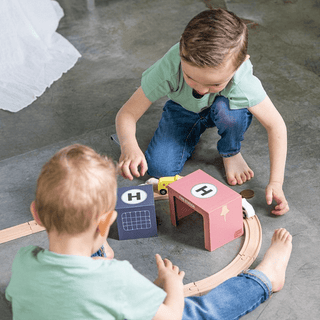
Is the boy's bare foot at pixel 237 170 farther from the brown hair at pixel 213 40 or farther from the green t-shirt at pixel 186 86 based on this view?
the brown hair at pixel 213 40

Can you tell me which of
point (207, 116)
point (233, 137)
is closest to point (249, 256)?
point (233, 137)

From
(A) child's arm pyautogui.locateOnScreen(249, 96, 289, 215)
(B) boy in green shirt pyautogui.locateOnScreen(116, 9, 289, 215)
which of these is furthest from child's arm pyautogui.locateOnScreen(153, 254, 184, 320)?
(A) child's arm pyautogui.locateOnScreen(249, 96, 289, 215)

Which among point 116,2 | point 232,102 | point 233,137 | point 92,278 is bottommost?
point 116,2

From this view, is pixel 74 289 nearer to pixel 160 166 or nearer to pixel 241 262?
pixel 241 262

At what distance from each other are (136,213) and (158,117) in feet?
2.26

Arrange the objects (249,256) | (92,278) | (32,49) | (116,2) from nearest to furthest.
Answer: (92,278) < (249,256) < (32,49) < (116,2)

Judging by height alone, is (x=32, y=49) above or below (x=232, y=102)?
below

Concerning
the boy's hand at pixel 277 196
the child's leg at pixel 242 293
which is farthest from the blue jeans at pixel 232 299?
the boy's hand at pixel 277 196

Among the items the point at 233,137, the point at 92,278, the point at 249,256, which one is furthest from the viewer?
the point at 233,137

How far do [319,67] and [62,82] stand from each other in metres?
1.20

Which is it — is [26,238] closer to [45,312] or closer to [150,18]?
[45,312]

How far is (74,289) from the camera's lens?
74 cm

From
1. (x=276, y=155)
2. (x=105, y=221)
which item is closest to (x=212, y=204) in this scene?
(x=276, y=155)

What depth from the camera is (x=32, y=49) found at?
7.27ft
